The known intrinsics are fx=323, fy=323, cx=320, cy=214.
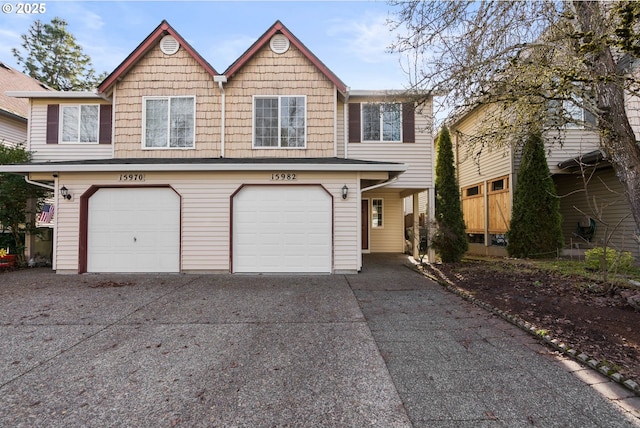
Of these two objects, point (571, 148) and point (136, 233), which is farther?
point (571, 148)

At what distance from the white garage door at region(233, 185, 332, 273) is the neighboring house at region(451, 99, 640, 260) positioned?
193 inches

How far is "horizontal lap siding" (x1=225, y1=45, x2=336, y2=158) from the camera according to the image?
31.8 feet

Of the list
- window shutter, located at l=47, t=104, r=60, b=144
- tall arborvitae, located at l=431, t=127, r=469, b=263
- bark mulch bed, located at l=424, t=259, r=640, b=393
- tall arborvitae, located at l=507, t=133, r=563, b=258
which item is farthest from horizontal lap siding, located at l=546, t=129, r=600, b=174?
window shutter, located at l=47, t=104, r=60, b=144

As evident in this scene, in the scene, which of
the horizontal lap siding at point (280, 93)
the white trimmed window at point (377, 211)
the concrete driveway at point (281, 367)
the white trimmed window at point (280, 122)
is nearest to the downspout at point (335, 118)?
the horizontal lap siding at point (280, 93)

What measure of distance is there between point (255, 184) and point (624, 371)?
7.63m

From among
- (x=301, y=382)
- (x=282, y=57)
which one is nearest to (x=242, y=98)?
(x=282, y=57)

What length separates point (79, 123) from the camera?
10.4 metres

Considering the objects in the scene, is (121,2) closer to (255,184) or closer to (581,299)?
(255,184)

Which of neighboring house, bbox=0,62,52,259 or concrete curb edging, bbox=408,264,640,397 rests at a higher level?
neighboring house, bbox=0,62,52,259

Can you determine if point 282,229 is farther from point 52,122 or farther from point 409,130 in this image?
point 52,122

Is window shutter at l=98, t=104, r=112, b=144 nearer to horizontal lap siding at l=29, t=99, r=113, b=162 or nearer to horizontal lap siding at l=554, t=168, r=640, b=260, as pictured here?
horizontal lap siding at l=29, t=99, r=113, b=162

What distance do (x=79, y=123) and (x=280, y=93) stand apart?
21.6 feet

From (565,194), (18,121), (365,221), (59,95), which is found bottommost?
(365,221)

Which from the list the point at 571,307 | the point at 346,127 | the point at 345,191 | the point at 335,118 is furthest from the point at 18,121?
the point at 571,307
